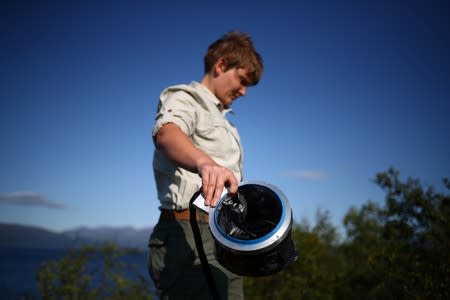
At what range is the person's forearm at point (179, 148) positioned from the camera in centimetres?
132

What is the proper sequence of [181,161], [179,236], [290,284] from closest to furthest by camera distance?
[181,161]
[179,236]
[290,284]

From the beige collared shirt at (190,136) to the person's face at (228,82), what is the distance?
Answer: 0.11 meters

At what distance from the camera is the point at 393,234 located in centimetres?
353

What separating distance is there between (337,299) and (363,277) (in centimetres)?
55

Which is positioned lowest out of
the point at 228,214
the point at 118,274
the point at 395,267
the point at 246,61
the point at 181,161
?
the point at 118,274

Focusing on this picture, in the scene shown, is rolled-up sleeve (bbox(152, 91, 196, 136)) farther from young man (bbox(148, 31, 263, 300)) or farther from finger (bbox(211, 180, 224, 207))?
finger (bbox(211, 180, 224, 207))

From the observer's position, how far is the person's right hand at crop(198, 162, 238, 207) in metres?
1.21

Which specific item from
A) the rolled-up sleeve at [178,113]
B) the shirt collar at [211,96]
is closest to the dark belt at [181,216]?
the rolled-up sleeve at [178,113]

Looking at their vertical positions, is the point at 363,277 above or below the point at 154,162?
below

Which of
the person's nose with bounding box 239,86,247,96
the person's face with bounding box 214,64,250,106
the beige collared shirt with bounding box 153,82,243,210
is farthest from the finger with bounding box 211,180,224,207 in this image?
the person's nose with bounding box 239,86,247,96

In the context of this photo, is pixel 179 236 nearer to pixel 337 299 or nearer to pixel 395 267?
pixel 395 267

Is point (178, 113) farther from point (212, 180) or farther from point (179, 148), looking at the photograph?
point (212, 180)

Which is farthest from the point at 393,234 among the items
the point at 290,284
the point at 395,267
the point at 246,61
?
the point at 246,61

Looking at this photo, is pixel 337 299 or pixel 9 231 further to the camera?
pixel 9 231
